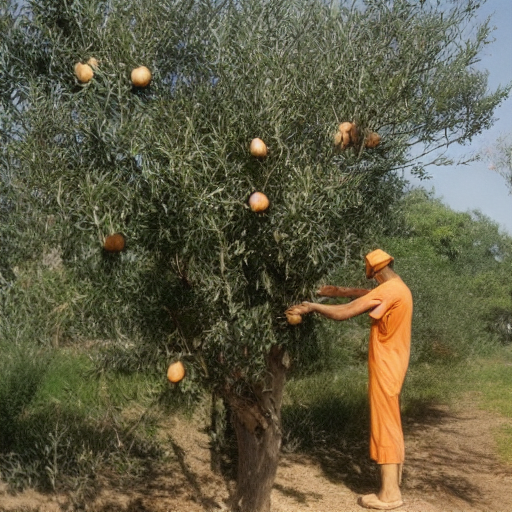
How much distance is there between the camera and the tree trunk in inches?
257

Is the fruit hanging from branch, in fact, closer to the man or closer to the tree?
the tree

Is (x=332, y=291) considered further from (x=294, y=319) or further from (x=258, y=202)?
(x=258, y=202)

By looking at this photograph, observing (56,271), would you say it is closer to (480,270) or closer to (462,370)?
(462,370)

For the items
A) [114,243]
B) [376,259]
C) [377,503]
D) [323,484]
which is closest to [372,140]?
[376,259]

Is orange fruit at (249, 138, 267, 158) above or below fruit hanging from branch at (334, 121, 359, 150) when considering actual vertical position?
below

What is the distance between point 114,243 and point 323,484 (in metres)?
5.81

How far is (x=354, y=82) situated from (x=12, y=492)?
5.85m

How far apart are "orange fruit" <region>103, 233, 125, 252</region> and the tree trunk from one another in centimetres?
223

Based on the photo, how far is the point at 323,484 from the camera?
9242 mm

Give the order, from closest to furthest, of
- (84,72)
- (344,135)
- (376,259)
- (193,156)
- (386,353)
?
(193,156), (84,72), (344,135), (376,259), (386,353)

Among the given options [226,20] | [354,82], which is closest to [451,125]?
[354,82]

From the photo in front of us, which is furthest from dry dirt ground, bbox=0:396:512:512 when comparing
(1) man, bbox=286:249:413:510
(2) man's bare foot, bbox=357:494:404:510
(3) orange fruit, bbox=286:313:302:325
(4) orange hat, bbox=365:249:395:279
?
(3) orange fruit, bbox=286:313:302:325

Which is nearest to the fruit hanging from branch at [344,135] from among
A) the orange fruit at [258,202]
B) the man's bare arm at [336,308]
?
the orange fruit at [258,202]

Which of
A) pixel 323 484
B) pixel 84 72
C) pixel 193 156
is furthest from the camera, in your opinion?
pixel 323 484
